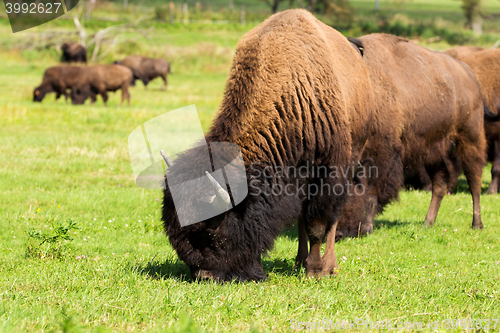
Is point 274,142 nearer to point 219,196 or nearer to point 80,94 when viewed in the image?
point 219,196

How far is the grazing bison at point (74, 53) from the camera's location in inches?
1286

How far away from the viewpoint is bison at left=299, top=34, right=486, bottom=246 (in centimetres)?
588

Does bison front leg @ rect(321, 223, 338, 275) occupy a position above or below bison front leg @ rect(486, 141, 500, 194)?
above

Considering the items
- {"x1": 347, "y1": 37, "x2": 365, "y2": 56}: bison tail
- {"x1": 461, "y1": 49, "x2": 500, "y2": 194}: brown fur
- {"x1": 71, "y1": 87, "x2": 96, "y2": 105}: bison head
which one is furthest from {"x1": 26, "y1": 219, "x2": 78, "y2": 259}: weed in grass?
{"x1": 71, "y1": 87, "x2": 96, "y2": 105}: bison head

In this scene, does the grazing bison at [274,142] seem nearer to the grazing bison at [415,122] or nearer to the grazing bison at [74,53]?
the grazing bison at [415,122]

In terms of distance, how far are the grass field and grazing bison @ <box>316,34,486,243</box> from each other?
562mm

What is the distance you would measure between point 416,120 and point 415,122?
0.03 meters

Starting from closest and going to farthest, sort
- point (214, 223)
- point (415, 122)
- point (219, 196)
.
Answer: point (219, 196) < point (214, 223) < point (415, 122)

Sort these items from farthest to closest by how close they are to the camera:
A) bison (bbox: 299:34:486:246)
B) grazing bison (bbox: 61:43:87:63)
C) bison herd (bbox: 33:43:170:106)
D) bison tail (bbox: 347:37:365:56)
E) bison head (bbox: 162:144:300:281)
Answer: grazing bison (bbox: 61:43:87:63)
bison herd (bbox: 33:43:170:106)
bison (bbox: 299:34:486:246)
bison tail (bbox: 347:37:365:56)
bison head (bbox: 162:144:300:281)

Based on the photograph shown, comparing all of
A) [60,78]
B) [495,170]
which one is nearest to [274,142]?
[495,170]

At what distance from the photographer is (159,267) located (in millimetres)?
4574

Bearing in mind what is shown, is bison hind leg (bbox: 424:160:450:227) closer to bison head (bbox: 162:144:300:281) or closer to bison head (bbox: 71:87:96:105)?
bison head (bbox: 162:144:300:281)

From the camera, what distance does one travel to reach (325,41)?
4.59 metres

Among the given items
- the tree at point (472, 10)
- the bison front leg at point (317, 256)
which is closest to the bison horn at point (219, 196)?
the bison front leg at point (317, 256)
